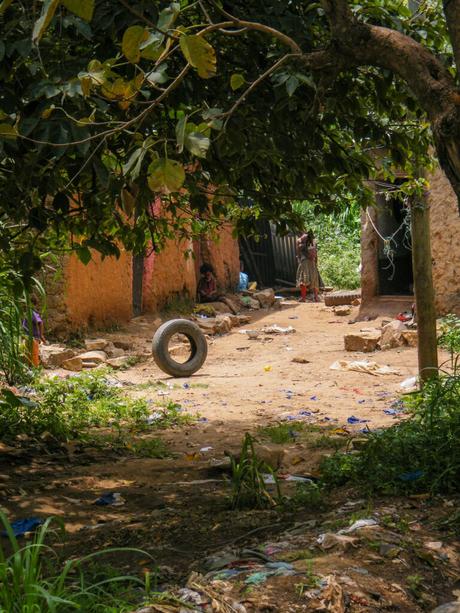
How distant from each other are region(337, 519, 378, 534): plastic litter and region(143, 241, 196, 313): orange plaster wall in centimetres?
1077

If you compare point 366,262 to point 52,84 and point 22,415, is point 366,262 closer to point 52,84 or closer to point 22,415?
point 22,415

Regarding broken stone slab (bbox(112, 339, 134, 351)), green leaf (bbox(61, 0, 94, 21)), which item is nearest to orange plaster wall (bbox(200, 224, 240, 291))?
broken stone slab (bbox(112, 339, 134, 351))

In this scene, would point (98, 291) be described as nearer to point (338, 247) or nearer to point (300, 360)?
point (300, 360)

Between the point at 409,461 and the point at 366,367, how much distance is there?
17.6ft

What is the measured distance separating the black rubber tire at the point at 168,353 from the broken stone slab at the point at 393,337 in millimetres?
2502

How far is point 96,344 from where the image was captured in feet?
37.1

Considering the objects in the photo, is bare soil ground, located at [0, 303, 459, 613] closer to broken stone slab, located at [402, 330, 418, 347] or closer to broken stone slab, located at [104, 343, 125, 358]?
broken stone slab, located at [402, 330, 418, 347]

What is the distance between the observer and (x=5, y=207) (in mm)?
4391

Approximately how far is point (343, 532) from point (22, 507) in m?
2.01

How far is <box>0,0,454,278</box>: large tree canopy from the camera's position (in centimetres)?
254

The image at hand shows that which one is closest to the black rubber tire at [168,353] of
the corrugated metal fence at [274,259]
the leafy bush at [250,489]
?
the leafy bush at [250,489]

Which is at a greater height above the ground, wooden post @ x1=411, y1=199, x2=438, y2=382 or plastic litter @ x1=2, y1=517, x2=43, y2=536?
wooden post @ x1=411, y1=199, x2=438, y2=382

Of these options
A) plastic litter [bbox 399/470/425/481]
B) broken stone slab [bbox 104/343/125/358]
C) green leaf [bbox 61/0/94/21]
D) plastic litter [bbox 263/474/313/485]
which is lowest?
plastic litter [bbox 263/474/313/485]

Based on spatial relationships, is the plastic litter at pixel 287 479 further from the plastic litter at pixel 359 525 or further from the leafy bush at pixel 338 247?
the leafy bush at pixel 338 247
